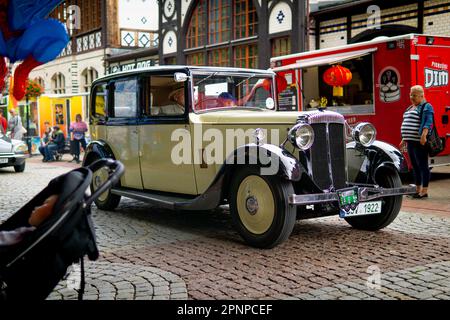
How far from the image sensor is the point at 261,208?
499cm

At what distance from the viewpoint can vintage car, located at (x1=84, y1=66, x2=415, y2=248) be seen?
4.95 meters

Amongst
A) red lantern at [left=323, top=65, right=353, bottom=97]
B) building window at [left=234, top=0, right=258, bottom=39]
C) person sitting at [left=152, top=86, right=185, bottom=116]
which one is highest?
building window at [left=234, top=0, right=258, bottom=39]

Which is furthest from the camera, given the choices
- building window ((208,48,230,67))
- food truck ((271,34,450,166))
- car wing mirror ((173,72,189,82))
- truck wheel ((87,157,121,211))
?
building window ((208,48,230,67))

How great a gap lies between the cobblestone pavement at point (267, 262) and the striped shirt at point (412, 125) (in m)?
1.54

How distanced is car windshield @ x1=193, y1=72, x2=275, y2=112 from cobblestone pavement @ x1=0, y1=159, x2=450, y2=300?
145cm

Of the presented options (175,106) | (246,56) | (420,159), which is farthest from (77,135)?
(420,159)

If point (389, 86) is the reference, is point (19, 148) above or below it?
below

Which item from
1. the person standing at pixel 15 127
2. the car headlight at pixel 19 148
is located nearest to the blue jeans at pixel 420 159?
the car headlight at pixel 19 148

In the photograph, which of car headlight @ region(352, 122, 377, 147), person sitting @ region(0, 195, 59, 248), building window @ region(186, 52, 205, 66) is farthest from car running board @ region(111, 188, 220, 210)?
building window @ region(186, 52, 205, 66)

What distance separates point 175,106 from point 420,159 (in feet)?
13.1

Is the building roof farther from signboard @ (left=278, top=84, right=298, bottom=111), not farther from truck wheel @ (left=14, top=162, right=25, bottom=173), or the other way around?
truck wheel @ (left=14, top=162, right=25, bottom=173)

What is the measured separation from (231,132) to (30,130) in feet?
62.2

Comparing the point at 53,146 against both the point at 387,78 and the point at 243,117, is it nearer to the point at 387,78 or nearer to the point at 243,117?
the point at 387,78

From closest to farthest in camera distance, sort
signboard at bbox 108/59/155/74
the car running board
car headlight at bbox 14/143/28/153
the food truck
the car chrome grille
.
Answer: the car chrome grille
the car running board
the food truck
car headlight at bbox 14/143/28/153
signboard at bbox 108/59/155/74
